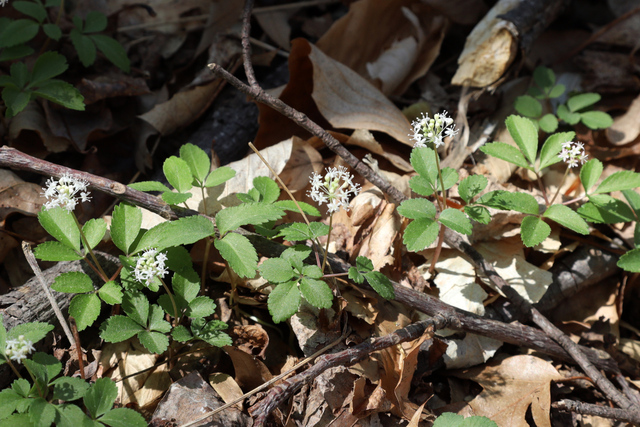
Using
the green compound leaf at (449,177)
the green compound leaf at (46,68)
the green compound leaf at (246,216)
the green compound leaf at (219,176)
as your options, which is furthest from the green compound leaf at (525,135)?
the green compound leaf at (46,68)

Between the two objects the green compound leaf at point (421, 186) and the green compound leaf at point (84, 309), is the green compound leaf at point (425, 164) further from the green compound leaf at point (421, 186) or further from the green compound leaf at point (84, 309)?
the green compound leaf at point (84, 309)

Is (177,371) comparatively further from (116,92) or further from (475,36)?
(475,36)

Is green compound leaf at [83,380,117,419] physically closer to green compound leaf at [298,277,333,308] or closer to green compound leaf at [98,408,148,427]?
green compound leaf at [98,408,148,427]

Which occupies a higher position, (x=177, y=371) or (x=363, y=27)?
(x=363, y=27)

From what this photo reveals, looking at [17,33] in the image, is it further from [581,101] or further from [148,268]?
[581,101]

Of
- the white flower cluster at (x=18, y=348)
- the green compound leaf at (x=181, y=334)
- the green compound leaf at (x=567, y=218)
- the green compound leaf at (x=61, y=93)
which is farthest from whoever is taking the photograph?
the green compound leaf at (x=61, y=93)

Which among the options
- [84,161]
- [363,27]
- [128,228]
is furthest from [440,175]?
[84,161]
